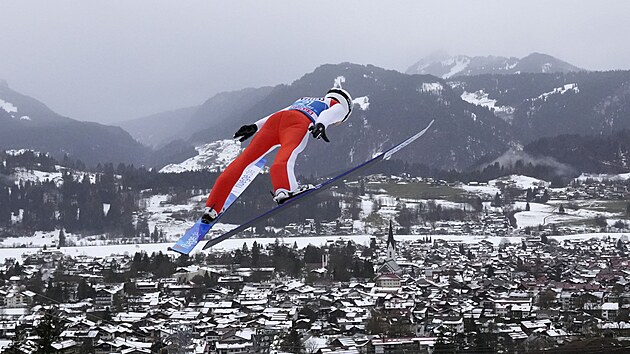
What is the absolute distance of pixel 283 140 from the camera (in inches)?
160

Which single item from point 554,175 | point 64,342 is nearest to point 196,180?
point 554,175

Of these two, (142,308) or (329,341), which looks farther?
(142,308)

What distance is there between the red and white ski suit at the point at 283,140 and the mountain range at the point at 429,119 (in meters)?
107

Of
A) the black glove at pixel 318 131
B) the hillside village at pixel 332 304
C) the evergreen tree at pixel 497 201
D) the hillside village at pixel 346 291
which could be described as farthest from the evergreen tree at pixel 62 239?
the black glove at pixel 318 131

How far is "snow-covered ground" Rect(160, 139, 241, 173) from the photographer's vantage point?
4331 inches

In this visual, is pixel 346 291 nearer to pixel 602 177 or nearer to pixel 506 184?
pixel 506 184

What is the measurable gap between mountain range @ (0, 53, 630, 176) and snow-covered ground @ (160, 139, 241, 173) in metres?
1.49

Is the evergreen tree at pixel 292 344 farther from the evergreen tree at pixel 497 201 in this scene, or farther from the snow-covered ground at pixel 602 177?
the snow-covered ground at pixel 602 177

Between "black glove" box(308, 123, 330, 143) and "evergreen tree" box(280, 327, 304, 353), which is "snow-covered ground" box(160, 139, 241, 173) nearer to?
"evergreen tree" box(280, 327, 304, 353)

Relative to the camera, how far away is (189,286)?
33.1 m

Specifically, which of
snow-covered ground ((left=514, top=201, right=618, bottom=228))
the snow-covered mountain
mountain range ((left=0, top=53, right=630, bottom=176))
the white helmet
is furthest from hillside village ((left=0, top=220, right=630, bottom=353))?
the snow-covered mountain

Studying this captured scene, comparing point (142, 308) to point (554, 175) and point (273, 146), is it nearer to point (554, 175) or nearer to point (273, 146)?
point (273, 146)

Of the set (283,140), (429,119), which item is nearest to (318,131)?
(283,140)

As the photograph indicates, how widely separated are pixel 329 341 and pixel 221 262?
21188 mm
